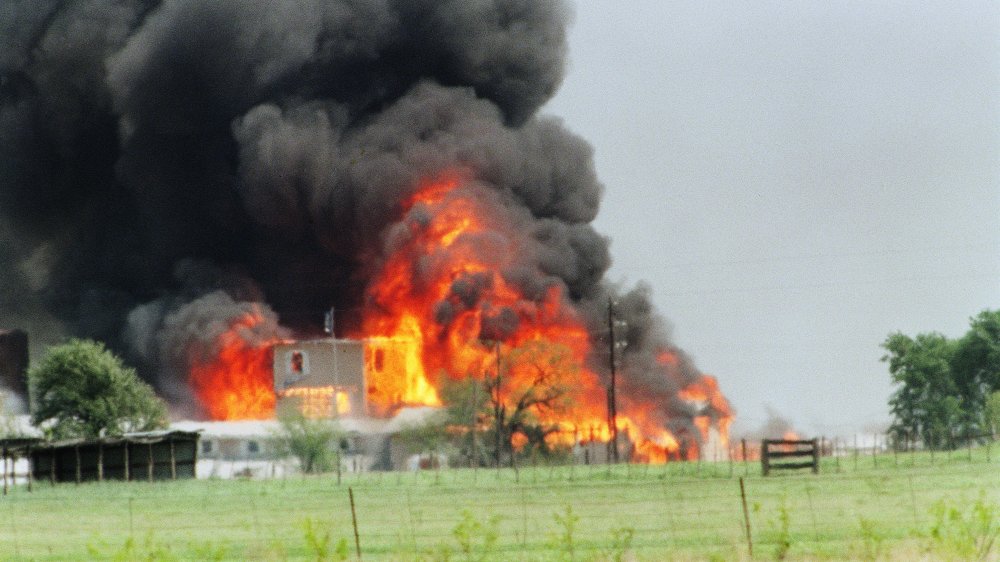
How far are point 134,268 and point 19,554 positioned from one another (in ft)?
246

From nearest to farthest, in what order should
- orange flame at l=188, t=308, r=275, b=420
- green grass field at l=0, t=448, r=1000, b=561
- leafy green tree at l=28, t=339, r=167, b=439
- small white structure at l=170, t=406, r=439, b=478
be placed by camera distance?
green grass field at l=0, t=448, r=1000, b=561 → small white structure at l=170, t=406, r=439, b=478 → leafy green tree at l=28, t=339, r=167, b=439 → orange flame at l=188, t=308, r=275, b=420

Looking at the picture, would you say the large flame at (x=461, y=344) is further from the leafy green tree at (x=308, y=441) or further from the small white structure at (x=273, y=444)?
the leafy green tree at (x=308, y=441)

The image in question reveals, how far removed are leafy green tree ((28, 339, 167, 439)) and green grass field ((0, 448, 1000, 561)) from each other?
19420 mm

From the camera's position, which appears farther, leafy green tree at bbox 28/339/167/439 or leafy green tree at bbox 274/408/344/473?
leafy green tree at bbox 28/339/167/439

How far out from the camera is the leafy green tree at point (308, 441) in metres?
68.2

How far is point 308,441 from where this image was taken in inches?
2714

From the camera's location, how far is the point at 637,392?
77188mm

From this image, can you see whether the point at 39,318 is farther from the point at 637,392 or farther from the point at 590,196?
the point at 637,392

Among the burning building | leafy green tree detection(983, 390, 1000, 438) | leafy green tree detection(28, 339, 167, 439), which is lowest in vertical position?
leafy green tree detection(983, 390, 1000, 438)

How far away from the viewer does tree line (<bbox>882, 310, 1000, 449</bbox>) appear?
8381 centimetres

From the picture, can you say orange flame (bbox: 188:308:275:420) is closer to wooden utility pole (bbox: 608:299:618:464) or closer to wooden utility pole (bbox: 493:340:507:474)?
wooden utility pole (bbox: 493:340:507:474)

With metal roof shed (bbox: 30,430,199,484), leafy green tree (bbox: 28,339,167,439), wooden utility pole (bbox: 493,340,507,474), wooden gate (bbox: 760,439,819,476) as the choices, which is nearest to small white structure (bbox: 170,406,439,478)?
leafy green tree (bbox: 28,339,167,439)

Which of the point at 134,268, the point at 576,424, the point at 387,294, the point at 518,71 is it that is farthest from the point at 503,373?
the point at 134,268

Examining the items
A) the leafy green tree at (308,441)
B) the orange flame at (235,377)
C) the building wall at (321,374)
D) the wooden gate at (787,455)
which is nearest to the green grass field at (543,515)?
the wooden gate at (787,455)
